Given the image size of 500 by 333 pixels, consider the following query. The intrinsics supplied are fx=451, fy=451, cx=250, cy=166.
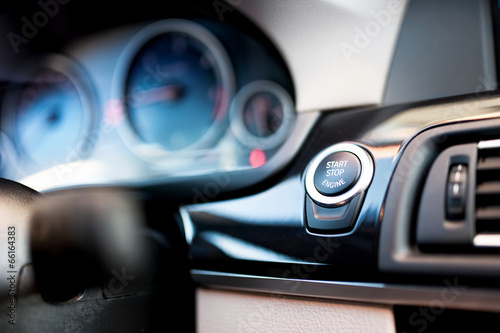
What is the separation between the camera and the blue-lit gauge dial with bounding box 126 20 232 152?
2199 millimetres

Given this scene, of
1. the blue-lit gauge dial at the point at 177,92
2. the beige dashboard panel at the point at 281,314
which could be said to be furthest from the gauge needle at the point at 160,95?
the beige dashboard panel at the point at 281,314

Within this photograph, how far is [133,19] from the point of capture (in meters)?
2.06

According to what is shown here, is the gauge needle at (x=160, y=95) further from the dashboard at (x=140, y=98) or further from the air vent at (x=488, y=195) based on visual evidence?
the air vent at (x=488, y=195)

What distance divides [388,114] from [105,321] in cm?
45

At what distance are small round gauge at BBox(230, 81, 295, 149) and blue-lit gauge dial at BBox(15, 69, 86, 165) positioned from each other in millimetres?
769

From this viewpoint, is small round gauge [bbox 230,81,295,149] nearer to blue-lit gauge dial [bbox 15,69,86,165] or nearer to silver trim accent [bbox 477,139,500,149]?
blue-lit gauge dial [bbox 15,69,86,165]

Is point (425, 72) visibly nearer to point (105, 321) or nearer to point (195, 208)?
point (195, 208)

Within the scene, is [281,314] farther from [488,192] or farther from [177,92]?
[177,92]

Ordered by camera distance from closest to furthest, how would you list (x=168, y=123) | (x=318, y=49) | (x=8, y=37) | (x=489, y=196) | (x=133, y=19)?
(x=489, y=196) < (x=318, y=49) < (x=8, y=37) < (x=133, y=19) < (x=168, y=123)

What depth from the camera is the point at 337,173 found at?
1.87ft

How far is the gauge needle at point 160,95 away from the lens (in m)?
2.21

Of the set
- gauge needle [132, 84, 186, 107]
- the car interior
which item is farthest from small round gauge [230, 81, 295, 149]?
the car interior

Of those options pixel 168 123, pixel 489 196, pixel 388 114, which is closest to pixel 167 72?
pixel 168 123

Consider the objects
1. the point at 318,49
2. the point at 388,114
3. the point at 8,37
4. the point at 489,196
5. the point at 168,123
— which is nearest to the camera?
the point at 489,196
